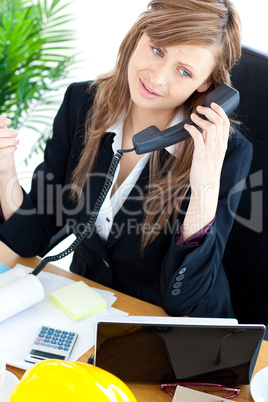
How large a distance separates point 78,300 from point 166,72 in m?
0.58

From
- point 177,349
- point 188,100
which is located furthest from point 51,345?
point 188,100

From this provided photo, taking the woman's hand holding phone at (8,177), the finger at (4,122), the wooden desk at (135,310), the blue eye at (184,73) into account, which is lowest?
the wooden desk at (135,310)

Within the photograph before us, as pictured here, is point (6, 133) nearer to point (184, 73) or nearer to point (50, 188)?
point (50, 188)

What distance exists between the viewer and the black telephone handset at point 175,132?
1201mm

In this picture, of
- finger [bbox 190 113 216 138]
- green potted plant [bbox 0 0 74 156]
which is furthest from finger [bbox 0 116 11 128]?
green potted plant [bbox 0 0 74 156]

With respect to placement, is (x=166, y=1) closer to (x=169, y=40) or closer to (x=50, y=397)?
(x=169, y=40)

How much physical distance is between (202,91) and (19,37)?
53.1 inches

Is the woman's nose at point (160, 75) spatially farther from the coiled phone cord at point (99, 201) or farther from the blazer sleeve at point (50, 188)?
the blazer sleeve at point (50, 188)

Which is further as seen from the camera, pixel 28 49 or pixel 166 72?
pixel 28 49

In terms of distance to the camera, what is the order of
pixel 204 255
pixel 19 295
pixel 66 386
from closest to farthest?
1. pixel 66 386
2. pixel 19 295
3. pixel 204 255

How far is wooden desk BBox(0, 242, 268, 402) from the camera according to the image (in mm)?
893

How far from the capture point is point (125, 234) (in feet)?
4.30

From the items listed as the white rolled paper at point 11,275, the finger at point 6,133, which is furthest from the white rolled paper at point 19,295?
the finger at point 6,133

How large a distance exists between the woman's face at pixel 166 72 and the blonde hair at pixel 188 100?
0.08 feet
